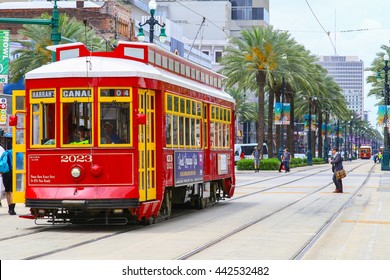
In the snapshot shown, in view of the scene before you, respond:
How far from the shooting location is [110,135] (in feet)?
60.3

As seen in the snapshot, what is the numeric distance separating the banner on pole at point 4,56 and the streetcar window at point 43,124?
13.8 m

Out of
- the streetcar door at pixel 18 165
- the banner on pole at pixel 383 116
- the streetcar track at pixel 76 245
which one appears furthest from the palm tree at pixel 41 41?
the streetcar track at pixel 76 245

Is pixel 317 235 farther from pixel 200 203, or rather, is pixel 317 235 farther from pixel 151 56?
pixel 200 203

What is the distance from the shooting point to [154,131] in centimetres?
1945

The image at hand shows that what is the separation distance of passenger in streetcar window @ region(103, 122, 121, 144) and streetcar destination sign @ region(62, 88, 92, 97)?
2.26 ft

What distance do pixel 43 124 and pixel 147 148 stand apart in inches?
82.6

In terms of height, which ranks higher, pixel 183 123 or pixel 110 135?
pixel 183 123

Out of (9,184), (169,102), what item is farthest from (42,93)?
(9,184)

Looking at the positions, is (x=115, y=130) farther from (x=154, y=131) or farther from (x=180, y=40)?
(x=180, y=40)

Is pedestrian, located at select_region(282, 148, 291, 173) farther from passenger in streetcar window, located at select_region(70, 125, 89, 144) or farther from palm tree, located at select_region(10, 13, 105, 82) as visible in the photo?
passenger in streetcar window, located at select_region(70, 125, 89, 144)

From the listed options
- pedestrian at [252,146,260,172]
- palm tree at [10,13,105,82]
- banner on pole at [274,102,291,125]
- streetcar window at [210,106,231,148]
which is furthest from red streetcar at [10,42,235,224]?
banner on pole at [274,102,291,125]

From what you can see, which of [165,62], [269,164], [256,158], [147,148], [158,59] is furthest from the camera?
[269,164]
